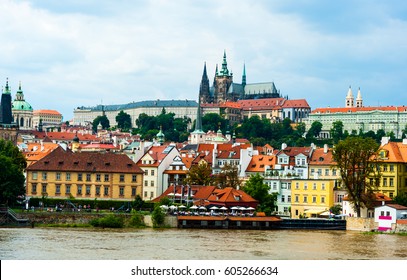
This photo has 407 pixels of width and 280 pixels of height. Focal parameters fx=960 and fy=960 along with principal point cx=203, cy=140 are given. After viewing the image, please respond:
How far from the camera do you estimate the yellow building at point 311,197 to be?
210 ft

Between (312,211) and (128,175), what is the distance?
12.9m

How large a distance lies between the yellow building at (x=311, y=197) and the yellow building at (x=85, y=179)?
10.7m

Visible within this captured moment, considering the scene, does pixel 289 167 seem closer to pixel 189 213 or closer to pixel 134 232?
pixel 189 213

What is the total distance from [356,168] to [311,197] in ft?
21.6

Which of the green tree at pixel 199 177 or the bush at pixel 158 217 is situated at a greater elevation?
the green tree at pixel 199 177

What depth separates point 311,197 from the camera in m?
64.9

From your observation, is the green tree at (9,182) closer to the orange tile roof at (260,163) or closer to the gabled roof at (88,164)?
the gabled roof at (88,164)

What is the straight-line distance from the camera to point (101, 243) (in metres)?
42.8

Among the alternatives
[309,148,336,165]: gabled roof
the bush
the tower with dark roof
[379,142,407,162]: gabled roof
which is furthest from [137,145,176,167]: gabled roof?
the tower with dark roof

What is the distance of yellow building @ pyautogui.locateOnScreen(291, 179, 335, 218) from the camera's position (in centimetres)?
6397

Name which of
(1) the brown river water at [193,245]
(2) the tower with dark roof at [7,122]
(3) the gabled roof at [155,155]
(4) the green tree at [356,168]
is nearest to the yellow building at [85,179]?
(3) the gabled roof at [155,155]

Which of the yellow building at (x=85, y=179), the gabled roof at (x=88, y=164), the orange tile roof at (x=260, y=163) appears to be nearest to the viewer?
the yellow building at (x=85, y=179)

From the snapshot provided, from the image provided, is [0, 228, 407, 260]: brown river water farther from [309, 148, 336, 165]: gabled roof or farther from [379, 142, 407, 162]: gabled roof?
[309, 148, 336, 165]: gabled roof

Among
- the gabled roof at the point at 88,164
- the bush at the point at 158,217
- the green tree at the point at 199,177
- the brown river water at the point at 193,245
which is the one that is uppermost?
the gabled roof at the point at 88,164
